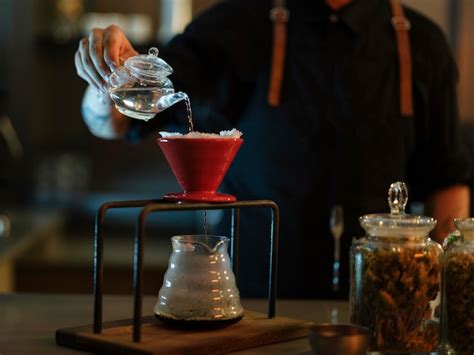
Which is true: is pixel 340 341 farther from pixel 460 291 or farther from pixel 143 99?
pixel 143 99

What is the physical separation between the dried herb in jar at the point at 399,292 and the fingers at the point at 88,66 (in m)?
0.57

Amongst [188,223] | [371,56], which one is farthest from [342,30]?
[188,223]

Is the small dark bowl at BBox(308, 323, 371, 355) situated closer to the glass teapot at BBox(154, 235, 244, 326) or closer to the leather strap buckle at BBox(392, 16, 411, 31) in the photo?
the glass teapot at BBox(154, 235, 244, 326)

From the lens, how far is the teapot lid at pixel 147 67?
1.50 metres

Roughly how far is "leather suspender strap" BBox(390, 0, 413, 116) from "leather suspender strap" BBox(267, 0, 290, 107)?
0.91 feet

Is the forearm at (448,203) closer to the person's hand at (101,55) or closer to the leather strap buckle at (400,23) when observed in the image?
the leather strap buckle at (400,23)

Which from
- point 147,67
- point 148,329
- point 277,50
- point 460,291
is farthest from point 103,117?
point 460,291

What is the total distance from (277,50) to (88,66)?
74 centimetres

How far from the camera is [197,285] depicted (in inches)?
56.8

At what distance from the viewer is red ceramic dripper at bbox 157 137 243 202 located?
1.45m

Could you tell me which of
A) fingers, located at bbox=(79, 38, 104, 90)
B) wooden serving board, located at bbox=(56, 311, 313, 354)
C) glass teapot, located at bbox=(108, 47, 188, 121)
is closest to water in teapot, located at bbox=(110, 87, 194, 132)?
glass teapot, located at bbox=(108, 47, 188, 121)

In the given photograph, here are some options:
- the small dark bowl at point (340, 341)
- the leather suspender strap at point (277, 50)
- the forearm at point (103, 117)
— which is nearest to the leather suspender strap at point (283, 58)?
the leather suspender strap at point (277, 50)

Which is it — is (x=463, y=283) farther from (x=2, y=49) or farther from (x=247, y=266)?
(x=2, y=49)

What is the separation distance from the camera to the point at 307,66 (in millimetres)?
2311
